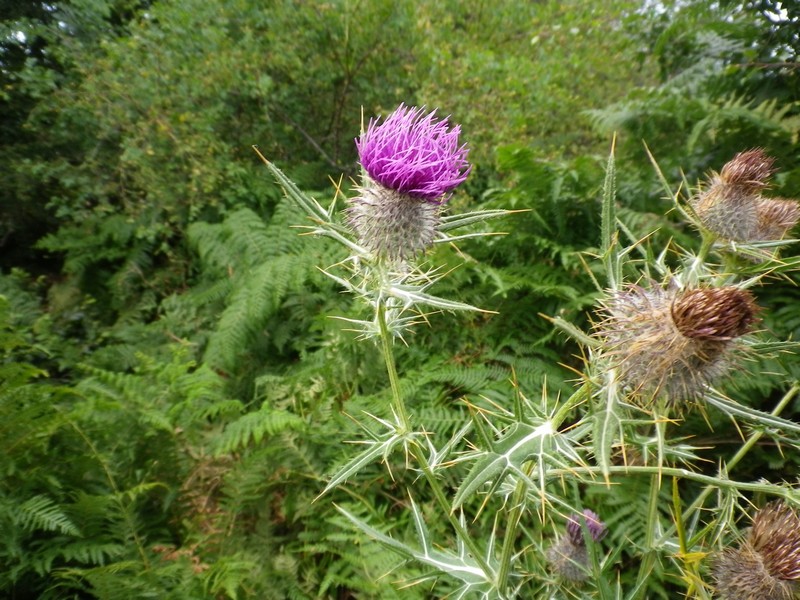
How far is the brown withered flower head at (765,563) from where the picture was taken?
1.29 metres

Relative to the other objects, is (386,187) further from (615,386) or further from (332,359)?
(332,359)

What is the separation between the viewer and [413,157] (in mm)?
1409

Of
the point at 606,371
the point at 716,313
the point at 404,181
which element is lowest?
the point at 606,371

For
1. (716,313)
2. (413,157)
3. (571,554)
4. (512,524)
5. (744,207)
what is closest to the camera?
(716,313)

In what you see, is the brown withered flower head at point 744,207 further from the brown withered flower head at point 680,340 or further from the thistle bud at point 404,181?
the thistle bud at point 404,181

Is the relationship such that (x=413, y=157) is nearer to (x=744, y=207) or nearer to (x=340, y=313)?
(x=744, y=207)

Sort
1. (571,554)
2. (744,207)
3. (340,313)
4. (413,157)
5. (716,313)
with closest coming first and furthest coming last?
(716,313) < (413,157) < (744,207) < (571,554) < (340,313)

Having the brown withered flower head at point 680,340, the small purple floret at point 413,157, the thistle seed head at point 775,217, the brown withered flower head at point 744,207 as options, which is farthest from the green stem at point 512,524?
the thistle seed head at point 775,217

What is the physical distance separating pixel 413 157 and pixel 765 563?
1.48 metres

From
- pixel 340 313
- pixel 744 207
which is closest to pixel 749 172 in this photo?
pixel 744 207

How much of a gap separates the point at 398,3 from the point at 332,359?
392 centimetres

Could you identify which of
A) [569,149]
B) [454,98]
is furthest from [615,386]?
[569,149]

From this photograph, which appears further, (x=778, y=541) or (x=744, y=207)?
(x=744, y=207)

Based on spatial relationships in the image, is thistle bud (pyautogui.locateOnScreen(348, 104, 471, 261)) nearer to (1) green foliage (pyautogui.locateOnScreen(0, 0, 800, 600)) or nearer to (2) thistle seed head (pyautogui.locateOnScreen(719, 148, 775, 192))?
(1) green foliage (pyautogui.locateOnScreen(0, 0, 800, 600))
